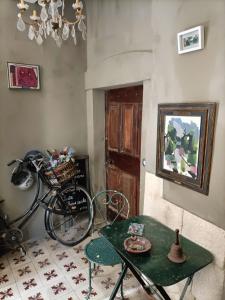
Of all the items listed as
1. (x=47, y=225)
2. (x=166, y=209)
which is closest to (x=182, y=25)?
(x=166, y=209)

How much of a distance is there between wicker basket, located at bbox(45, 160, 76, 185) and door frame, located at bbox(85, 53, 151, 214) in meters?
0.51

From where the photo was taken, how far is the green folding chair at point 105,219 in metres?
2.00

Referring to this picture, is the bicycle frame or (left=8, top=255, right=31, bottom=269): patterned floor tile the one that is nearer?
(left=8, top=255, right=31, bottom=269): patterned floor tile

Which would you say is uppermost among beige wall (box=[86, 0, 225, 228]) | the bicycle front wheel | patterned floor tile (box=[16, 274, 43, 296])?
beige wall (box=[86, 0, 225, 228])

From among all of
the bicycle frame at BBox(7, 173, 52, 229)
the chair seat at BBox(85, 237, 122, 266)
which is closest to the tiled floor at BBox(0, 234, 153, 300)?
the bicycle frame at BBox(7, 173, 52, 229)

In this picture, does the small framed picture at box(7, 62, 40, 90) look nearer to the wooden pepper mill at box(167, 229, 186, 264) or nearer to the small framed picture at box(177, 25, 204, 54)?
the small framed picture at box(177, 25, 204, 54)

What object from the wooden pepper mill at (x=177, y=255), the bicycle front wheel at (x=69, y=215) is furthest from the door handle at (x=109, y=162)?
the wooden pepper mill at (x=177, y=255)

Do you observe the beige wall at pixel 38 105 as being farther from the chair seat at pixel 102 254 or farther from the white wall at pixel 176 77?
the chair seat at pixel 102 254

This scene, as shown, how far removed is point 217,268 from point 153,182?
0.81m

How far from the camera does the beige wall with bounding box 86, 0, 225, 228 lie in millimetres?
1472

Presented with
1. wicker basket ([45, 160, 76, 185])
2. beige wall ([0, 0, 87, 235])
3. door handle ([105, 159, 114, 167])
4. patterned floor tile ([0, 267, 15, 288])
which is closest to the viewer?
patterned floor tile ([0, 267, 15, 288])

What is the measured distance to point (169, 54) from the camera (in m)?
1.80

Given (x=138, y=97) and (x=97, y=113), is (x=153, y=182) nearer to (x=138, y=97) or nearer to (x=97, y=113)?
(x=138, y=97)

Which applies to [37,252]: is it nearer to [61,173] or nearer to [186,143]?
[61,173]
